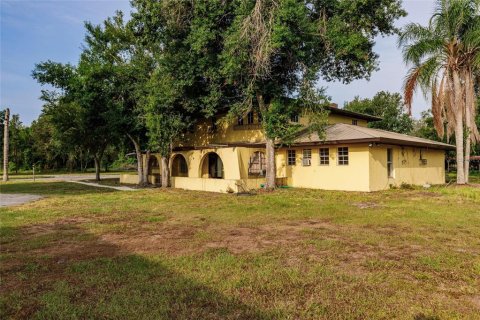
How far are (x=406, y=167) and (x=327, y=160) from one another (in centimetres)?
519

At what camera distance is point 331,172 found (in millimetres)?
18594

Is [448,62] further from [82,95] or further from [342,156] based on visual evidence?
[82,95]

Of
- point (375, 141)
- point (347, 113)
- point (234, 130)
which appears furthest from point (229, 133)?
point (375, 141)

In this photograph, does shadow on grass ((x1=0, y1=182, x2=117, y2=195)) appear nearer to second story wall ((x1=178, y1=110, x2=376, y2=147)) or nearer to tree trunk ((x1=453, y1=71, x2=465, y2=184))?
second story wall ((x1=178, y1=110, x2=376, y2=147))

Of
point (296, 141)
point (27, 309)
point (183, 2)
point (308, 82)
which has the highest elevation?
point (183, 2)

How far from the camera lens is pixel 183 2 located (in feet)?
55.9

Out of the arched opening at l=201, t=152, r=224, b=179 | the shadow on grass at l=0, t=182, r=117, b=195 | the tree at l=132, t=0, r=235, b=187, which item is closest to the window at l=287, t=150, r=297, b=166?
the tree at l=132, t=0, r=235, b=187

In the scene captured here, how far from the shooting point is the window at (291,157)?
20562 millimetres

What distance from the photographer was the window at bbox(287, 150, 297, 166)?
2056 cm

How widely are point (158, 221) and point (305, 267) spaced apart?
18.7ft

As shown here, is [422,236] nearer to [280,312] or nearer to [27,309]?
[280,312]

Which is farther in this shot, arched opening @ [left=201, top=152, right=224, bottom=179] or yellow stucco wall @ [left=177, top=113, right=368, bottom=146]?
arched opening @ [left=201, top=152, right=224, bottom=179]

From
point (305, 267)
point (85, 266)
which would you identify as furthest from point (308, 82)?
point (85, 266)

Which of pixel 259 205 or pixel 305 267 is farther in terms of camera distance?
pixel 259 205
